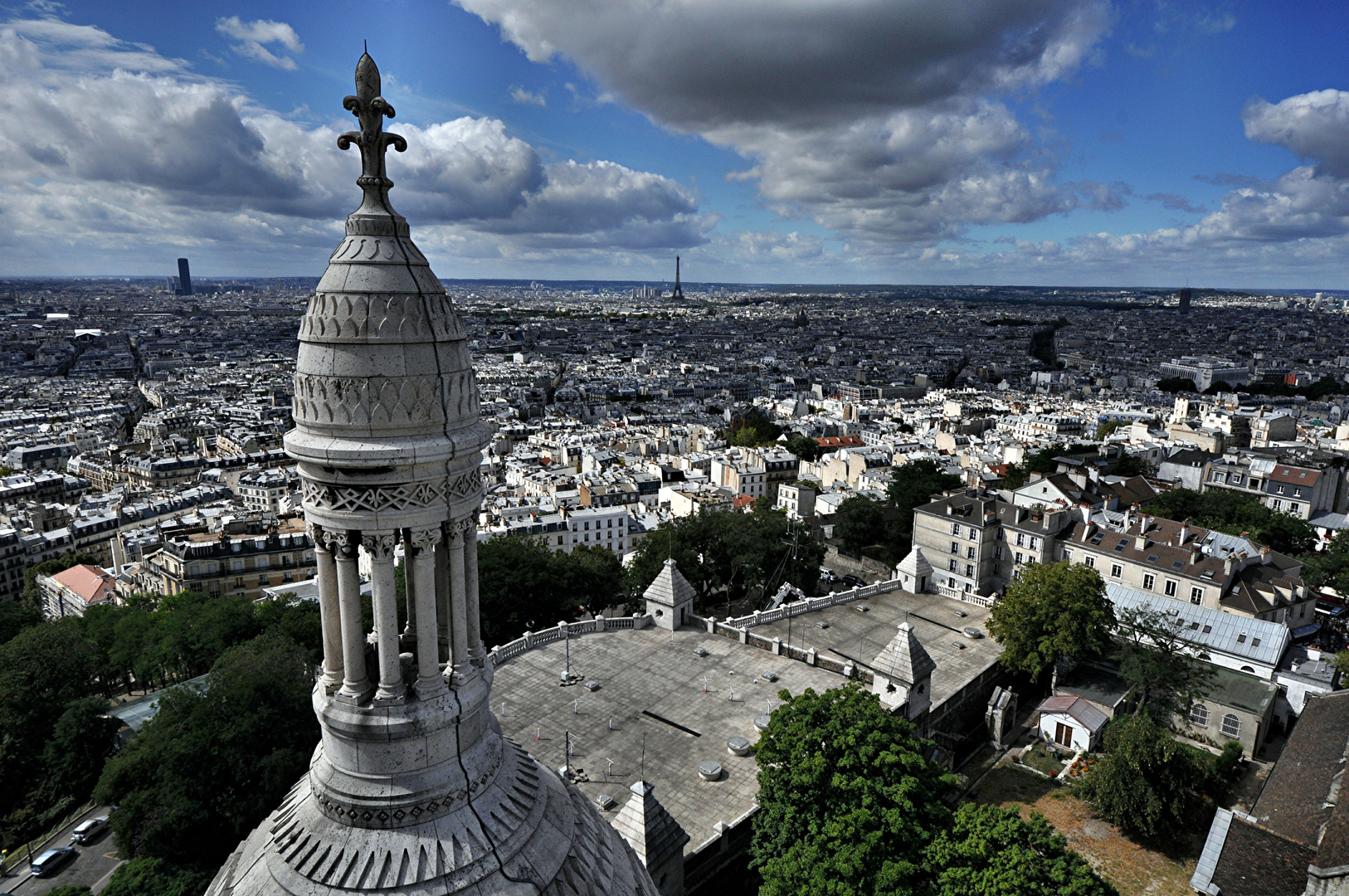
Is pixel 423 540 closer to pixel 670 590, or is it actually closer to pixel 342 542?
pixel 342 542

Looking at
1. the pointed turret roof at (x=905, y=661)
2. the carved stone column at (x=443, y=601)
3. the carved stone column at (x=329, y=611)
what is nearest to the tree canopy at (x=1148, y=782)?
the pointed turret roof at (x=905, y=661)

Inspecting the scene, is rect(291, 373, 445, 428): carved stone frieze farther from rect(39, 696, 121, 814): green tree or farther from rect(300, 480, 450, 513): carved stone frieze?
rect(39, 696, 121, 814): green tree

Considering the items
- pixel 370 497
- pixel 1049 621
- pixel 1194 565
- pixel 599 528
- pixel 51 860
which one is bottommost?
pixel 51 860

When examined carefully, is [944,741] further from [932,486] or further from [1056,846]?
[932,486]

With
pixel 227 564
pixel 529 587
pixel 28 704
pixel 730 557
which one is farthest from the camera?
pixel 227 564

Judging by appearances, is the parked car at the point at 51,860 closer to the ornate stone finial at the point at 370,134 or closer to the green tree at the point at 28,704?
the green tree at the point at 28,704

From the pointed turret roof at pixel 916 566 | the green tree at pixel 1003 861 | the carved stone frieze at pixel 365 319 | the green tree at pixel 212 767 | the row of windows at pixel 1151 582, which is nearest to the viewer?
the carved stone frieze at pixel 365 319

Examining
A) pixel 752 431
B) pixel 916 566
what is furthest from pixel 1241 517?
pixel 752 431
